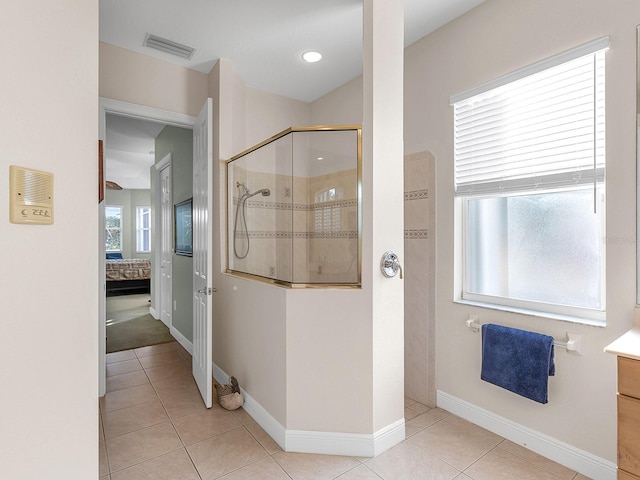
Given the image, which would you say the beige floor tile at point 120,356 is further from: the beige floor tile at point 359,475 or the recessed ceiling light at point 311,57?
the recessed ceiling light at point 311,57

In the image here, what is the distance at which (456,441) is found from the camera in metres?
2.10

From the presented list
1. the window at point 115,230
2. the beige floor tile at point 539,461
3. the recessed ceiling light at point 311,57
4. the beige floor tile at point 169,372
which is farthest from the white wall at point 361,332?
the window at point 115,230

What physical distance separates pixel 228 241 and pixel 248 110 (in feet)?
4.72

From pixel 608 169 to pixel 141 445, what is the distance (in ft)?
10.1

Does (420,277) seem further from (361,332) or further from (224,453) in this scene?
(224,453)

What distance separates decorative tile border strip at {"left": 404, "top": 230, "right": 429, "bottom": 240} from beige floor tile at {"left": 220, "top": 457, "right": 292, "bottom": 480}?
178 cm

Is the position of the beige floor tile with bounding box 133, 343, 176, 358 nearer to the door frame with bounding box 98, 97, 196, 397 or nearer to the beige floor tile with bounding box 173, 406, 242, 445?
the door frame with bounding box 98, 97, 196, 397

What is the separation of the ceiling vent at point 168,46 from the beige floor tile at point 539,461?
367cm

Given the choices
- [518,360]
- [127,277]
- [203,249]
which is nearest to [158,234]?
[203,249]

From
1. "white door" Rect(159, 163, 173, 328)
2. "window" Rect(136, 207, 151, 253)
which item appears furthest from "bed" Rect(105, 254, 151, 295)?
"white door" Rect(159, 163, 173, 328)

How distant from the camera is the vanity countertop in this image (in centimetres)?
125

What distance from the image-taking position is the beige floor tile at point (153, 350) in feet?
12.2

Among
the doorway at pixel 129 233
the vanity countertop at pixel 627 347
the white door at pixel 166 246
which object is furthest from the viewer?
the white door at pixel 166 246
